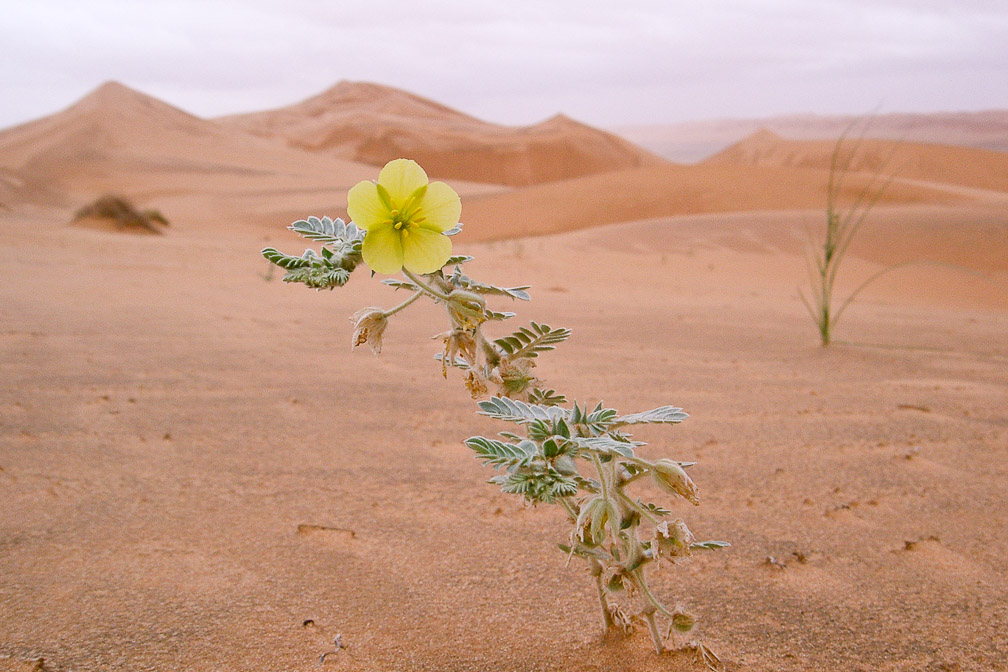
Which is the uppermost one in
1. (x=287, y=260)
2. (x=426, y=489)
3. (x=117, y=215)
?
(x=117, y=215)

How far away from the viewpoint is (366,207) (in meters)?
0.72

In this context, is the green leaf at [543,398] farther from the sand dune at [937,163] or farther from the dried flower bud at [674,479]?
the sand dune at [937,163]

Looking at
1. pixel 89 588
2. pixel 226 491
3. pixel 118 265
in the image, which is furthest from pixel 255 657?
pixel 118 265

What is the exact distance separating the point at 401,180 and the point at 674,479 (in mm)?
440

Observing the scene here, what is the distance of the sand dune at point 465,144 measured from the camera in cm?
3095

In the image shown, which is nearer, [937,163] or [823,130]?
[937,163]

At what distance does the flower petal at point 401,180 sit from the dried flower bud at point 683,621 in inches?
22.1

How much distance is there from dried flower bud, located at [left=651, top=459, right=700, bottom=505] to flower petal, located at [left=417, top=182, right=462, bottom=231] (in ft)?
1.15

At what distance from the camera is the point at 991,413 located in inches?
81.0

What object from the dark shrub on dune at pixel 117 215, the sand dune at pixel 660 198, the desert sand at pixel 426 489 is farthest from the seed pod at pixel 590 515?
the sand dune at pixel 660 198

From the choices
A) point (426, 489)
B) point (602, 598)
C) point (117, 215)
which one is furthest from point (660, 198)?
point (602, 598)

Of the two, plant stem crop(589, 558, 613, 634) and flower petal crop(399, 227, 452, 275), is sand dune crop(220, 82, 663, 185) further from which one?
flower petal crop(399, 227, 452, 275)

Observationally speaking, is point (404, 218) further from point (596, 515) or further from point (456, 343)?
point (596, 515)

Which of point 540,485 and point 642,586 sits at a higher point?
point 540,485
